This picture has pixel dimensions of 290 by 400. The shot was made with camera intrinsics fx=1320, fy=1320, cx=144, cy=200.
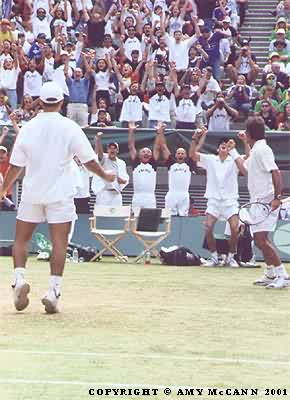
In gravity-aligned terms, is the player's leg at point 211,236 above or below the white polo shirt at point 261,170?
below

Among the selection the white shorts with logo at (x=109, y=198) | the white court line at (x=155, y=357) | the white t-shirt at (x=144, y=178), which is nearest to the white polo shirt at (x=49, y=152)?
the white court line at (x=155, y=357)

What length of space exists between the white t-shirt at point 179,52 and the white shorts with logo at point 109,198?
5757 mm

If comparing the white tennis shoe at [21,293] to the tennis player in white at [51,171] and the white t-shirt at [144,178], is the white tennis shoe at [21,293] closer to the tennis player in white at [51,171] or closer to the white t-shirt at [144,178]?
the tennis player in white at [51,171]

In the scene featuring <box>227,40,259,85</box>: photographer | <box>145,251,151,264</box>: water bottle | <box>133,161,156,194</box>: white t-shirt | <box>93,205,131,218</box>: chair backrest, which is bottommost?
<box>145,251,151,264</box>: water bottle

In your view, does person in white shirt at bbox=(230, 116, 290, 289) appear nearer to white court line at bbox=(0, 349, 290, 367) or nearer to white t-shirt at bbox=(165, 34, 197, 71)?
white court line at bbox=(0, 349, 290, 367)

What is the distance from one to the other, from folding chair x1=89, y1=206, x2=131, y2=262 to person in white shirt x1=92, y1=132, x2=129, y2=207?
2.69ft

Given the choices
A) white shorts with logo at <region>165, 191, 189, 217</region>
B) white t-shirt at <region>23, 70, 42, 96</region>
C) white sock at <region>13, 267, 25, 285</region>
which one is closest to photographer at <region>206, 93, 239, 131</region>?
→ white shorts with logo at <region>165, 191, 189, 217</region>

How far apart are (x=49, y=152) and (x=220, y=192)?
9.76m

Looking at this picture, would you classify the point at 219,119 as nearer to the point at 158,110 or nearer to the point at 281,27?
the point at 158,110

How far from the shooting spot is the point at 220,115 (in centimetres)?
2675

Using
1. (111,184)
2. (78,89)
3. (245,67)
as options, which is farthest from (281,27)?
(111,184)

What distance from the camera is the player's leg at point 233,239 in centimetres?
2122

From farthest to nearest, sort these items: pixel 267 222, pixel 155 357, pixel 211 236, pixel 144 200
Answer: pixel 144 200 → pixel 211 236 → pixel 267 222 → pixel 155 357

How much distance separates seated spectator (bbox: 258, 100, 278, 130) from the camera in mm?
25984
